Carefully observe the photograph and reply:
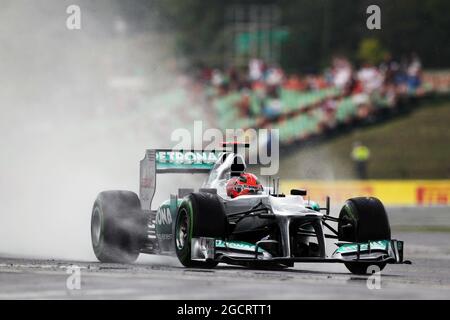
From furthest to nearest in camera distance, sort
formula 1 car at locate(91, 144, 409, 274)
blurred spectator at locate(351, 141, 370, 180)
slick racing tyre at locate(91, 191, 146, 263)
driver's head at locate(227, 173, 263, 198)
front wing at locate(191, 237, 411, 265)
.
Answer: blurred spectator at locate(351, 141, 370, 180) → slick racing tyre at locate(91, 191, 146, 263) → driver's head at locate(227, 173, 263, 198) → formula 1 car at locate(91, 144, 409, 274) → front wing at locate(191, 237, 411, 265)

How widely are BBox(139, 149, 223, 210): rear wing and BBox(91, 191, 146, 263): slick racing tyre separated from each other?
30 centimetres

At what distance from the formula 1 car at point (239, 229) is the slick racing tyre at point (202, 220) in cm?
1

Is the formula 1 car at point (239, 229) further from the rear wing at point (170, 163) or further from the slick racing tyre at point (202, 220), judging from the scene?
the rear wing at point (170, 163)

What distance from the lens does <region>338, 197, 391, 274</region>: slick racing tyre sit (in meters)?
12.6

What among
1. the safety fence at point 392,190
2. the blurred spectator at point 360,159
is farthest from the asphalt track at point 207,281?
the blurred spectator at point 360,159

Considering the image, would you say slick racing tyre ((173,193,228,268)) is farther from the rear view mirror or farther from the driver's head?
the rear view mirror

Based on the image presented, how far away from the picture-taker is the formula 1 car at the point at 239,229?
478 inches

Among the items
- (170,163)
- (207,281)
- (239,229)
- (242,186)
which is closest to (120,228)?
(170,163)

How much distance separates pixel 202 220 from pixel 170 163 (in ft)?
7.87

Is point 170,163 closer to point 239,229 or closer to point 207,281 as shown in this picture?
point 239,229

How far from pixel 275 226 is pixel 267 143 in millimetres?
20569

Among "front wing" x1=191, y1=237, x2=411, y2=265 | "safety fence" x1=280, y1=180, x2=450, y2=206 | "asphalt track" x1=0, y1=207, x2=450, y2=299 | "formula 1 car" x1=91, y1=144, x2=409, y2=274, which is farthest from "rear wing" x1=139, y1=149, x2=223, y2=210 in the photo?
"safety fence" x1=280, y1=180, x2=450, y2=206

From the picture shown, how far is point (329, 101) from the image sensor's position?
132ft
